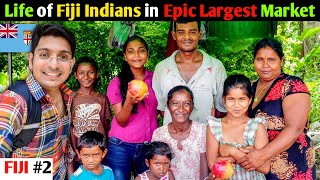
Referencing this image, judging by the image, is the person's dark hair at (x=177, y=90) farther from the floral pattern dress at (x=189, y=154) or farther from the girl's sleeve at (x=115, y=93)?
the girl's sleeve at (x=115, y=93)

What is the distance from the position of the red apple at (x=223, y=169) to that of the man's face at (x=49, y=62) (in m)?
1.26

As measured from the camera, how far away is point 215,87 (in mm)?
4191

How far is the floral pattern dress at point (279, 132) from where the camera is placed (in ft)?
11.6

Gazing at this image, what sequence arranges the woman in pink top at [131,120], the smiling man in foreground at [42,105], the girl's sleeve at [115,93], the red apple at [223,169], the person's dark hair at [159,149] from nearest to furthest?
1. the smiling man in foreground at [42,105]
2. the red apple at [223,169]
3. the person's dark hair at [159,149]
4. the woman in pink top at [131,120]
5. the girl's sleeve at [115,93]

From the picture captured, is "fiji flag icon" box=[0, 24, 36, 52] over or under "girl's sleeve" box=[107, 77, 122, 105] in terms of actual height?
over

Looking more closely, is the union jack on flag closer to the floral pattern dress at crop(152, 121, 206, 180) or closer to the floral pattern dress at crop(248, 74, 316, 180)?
the floral pattern dress at crop(152, 121, 206, 180)

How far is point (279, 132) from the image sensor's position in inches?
139

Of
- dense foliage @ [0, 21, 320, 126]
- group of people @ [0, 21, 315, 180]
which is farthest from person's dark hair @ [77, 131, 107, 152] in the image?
dense foliage @ [0, 21, 320, 126]

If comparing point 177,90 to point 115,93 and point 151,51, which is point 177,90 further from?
point 151,51

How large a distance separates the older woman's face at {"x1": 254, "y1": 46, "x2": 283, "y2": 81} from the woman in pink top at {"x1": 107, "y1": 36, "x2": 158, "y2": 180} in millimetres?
1032

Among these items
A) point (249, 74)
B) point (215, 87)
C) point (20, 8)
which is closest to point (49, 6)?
point (20, 8)

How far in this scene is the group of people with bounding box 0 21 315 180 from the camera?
9.11 ft

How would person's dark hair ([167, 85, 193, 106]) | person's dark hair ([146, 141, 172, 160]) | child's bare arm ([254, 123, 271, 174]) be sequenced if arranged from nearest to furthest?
child's bare arm ([254, 123, 271, 174]), person's dark hair ([146, 141, 172, 160]), person's dark hair ([167, 85, 193, 106])

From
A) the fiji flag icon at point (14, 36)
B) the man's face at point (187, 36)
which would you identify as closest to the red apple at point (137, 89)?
the man's face at point (187, 36)
